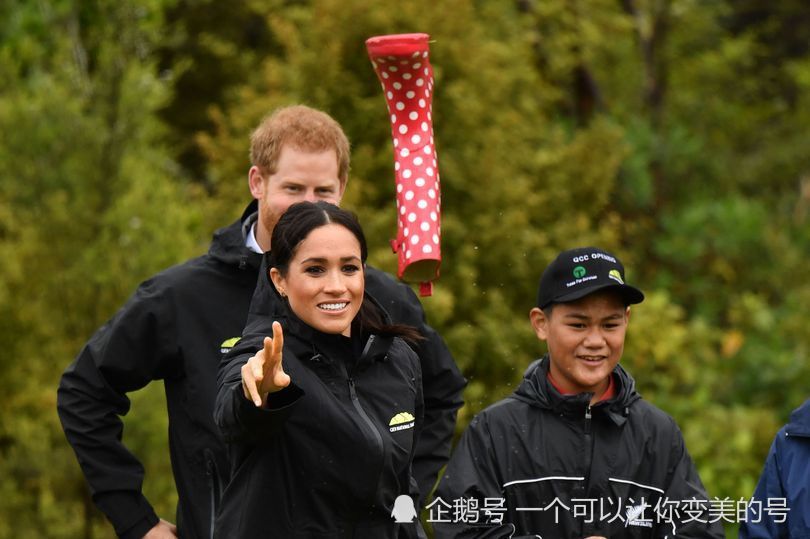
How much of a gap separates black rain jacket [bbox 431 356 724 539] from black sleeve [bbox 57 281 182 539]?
102 centimetres

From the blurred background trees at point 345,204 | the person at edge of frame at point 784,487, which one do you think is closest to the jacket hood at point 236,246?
the person at edge of frame at point 784,487

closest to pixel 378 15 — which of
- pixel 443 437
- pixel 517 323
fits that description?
pixel 517 323

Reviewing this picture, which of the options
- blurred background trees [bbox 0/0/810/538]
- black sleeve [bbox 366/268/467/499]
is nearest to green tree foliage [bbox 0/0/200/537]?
blurred background trees [bbox 0/0/810/538]

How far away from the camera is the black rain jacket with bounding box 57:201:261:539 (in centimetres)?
436

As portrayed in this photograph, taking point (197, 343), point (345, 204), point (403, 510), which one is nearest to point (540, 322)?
point (403, 510)

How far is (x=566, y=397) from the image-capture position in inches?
162

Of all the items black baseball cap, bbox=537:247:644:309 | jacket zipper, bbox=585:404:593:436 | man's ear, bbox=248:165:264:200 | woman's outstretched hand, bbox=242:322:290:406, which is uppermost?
man's ear, bbox=248:165:264:200

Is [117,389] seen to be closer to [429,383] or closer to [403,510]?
[429,383]

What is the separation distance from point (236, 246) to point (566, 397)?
1.14m

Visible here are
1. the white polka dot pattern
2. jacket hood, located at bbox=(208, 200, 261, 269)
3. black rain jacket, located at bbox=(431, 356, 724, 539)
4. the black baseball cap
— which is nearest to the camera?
black rain jacket, located at bbox=(431, 356, 724, 539)

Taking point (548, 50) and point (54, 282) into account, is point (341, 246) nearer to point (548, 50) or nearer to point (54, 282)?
point (54, 282)

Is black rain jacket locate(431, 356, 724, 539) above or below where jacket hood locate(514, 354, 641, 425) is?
below

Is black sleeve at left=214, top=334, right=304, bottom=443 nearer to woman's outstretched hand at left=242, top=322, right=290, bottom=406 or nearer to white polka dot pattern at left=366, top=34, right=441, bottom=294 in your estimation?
woman's outstretched hand at left=242, top=322, right=290, bottom=406

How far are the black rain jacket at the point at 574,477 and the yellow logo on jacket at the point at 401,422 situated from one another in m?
0.43
